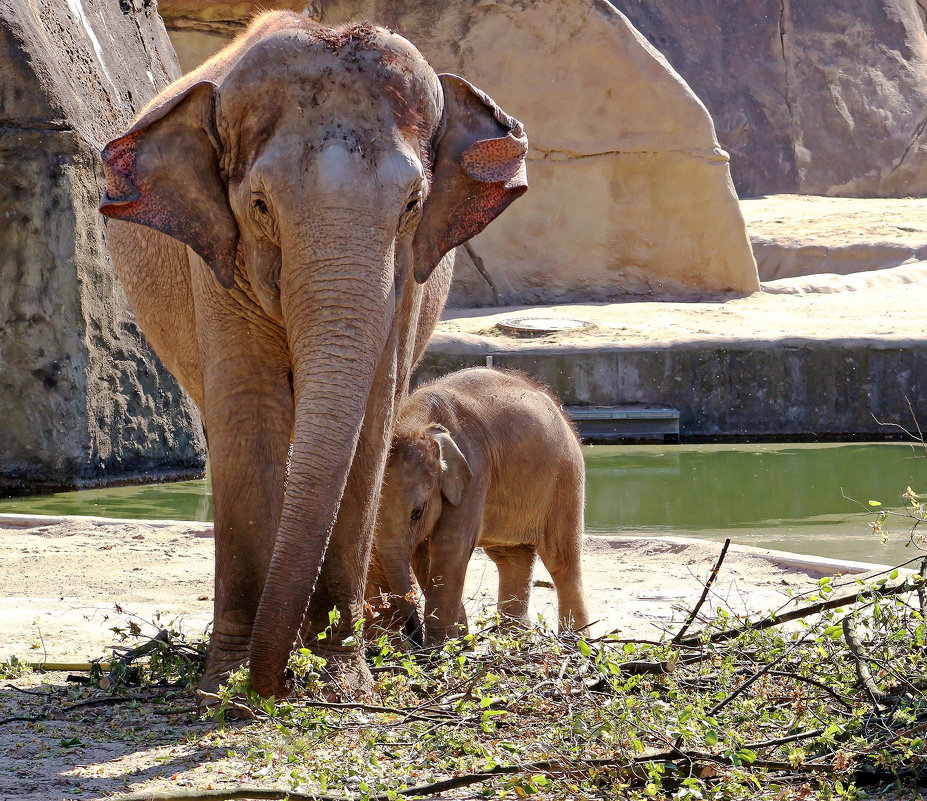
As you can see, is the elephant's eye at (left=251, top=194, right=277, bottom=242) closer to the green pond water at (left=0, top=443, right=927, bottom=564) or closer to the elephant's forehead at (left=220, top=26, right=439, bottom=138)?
the elephant's forehead at (left=220, top=26, right=439, bottom=138)

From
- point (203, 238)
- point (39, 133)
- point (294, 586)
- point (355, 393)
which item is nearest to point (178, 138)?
point (203, 238)

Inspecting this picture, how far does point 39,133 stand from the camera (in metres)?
10.3

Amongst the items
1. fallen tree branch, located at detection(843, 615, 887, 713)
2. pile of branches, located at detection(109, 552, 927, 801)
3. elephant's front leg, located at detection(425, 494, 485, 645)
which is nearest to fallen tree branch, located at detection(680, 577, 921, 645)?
pile of branches, located at detection(109, 552, 927, 801)

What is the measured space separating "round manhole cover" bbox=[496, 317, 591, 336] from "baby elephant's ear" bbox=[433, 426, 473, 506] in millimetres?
8522

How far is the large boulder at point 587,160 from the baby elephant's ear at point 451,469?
473 inches

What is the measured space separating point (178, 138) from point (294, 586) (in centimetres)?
142

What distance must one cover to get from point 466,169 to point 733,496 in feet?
20.0

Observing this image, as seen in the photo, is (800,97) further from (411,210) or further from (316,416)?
(316,416)

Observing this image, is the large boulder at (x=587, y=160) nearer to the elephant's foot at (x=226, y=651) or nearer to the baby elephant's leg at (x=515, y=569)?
the baby elephant's leg at (x=515, y=569)

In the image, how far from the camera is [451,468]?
5656 mm

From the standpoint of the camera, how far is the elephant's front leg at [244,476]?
14.5ft

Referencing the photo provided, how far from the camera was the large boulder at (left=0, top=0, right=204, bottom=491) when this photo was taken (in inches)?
403

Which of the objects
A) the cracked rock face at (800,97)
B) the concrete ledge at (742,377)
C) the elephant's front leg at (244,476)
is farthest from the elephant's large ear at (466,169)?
the cracked rock face at (800,97)

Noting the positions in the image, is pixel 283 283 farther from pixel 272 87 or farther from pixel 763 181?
pixel 763 181
